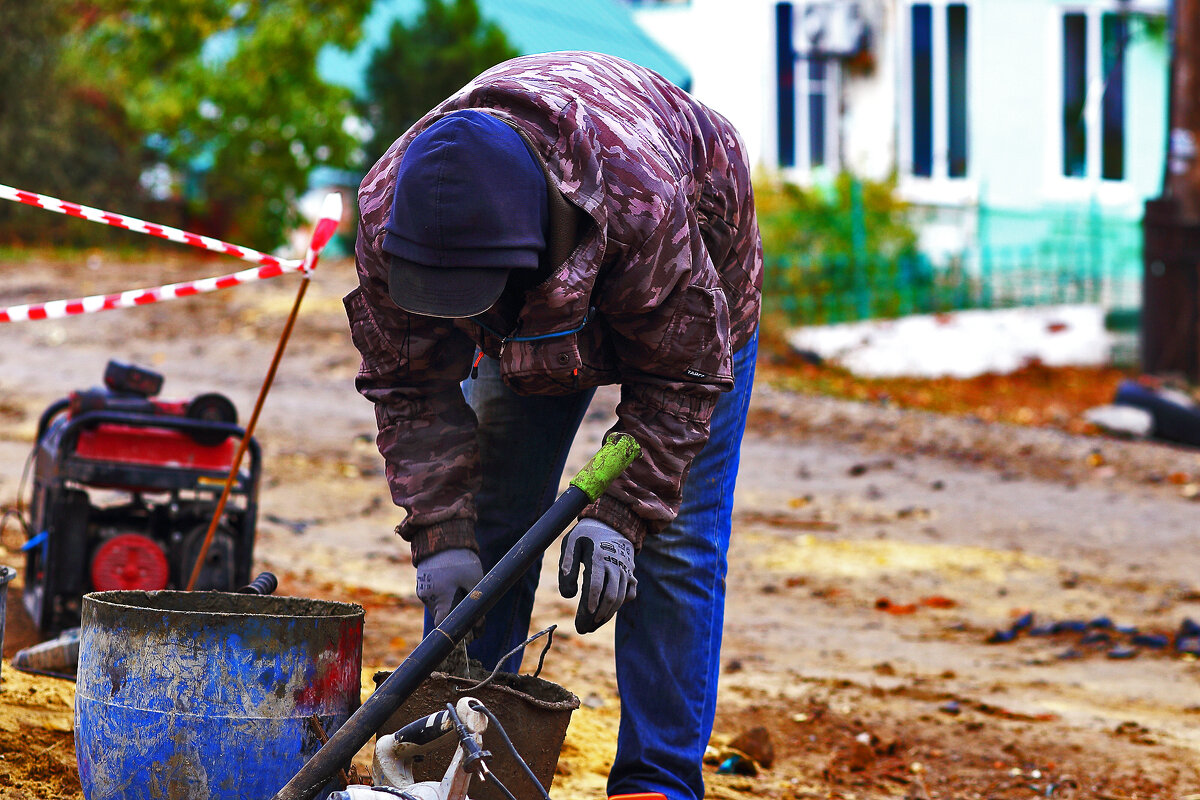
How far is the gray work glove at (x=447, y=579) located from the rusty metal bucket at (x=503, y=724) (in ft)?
0.43

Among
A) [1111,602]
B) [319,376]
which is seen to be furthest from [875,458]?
[319,376]

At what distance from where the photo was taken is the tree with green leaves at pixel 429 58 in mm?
16016

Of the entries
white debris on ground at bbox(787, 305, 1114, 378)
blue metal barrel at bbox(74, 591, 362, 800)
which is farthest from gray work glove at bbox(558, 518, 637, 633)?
white debris on ground at bbox(787, 305, 1114, 378)

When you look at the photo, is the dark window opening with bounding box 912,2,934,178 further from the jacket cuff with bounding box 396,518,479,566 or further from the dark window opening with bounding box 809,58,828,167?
the jacket cuff with bounding box 396,518,479,566

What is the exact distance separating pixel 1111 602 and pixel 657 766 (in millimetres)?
3566

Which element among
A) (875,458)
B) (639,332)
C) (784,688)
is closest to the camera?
(639,332)

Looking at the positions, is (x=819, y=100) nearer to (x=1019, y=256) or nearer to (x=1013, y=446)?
(x=1019, y=256)

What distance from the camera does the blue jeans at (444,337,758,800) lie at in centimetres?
260

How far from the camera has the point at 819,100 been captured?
14.7 m

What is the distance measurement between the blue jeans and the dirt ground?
Result: 1.73ft

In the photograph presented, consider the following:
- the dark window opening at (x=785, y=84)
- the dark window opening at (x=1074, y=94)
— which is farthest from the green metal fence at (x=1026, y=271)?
the dark window opening at (x=785, y=84)

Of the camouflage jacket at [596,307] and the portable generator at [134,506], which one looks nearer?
the camouflage jacket at [596,307]

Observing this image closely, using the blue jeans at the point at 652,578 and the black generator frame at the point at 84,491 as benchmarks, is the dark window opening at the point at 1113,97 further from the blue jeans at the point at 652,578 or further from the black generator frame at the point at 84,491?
the blue jeans at the point at 652,578

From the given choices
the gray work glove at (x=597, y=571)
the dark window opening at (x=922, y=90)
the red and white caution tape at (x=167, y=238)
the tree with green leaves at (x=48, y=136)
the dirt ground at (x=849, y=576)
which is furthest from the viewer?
the tree with green leaves at (x=48, y=136)
